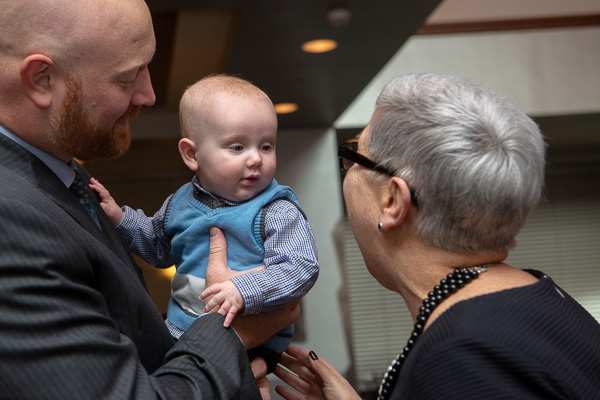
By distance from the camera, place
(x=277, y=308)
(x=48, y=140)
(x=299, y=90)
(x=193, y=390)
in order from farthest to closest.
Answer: (x=299, y=90)
(x=277, y=308)
(x=48, y=140)
(x=193, y=390)

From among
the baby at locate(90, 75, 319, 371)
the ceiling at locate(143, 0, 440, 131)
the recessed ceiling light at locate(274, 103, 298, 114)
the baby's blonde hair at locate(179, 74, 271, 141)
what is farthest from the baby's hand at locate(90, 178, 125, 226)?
the recessed ceiling light at locate(274, 103, 298, 114)

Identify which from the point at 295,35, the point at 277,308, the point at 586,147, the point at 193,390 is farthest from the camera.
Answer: the point at 586,147

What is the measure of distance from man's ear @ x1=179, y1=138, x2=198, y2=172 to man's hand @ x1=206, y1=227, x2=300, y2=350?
0.61ft

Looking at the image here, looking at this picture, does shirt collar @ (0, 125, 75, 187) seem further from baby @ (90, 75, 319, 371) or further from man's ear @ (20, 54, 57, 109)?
baby @ (90, 75, 319, 371)

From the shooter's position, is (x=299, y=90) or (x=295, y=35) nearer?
(x=295, y=35)

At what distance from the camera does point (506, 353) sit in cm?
115

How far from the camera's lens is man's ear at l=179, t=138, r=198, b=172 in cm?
179

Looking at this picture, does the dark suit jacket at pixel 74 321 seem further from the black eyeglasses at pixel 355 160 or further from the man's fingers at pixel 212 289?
the black eyeglasses at pixel 355 160

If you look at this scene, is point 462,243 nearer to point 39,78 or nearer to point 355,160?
point 355,160

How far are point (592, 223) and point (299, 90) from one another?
456 centimetres

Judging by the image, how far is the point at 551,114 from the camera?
21.1 ft

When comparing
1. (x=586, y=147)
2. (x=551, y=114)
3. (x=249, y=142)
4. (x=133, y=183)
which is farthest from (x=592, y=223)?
(x=249, y=142)

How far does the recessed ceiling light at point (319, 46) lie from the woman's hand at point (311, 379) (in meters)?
3.02

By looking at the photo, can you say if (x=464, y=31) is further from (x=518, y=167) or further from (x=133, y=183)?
(x=518, y=167)
